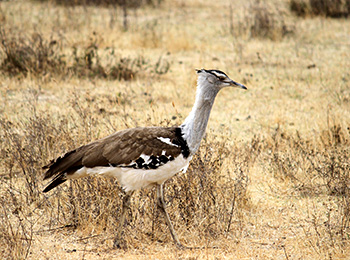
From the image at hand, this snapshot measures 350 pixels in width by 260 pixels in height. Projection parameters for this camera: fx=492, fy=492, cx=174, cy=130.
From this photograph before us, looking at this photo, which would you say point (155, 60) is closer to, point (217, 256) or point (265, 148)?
point (265, 148)

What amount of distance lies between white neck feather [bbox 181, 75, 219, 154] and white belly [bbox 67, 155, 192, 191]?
155 mm

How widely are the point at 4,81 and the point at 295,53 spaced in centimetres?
584

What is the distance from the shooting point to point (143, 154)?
3824 millimetres

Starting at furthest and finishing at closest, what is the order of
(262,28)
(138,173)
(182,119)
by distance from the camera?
1. (262,28)
2. (182,119)
3. (138,173)

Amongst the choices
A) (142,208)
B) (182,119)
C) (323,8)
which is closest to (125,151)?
(142,208)

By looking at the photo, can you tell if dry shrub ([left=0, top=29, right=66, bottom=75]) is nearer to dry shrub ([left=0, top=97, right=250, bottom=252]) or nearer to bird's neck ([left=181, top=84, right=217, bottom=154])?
dry shrub ([left=0, top=97, right=250, bottom=252])

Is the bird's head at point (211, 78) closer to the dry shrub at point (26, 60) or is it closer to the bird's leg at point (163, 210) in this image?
the bird's leg at point (163, 210)

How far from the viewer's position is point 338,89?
8.12 metres

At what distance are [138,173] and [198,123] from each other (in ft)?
2.02

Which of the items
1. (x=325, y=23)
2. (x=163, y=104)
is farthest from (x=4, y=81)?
(x=325, y=23)

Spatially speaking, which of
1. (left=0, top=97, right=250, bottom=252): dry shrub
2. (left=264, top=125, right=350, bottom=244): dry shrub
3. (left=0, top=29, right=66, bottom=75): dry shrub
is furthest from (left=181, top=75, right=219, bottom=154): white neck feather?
(left=0, top=29, right=66, bottom=75): dry shrub

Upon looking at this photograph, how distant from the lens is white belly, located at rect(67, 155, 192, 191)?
12.5 ft

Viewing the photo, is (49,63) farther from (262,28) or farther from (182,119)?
(262,28)

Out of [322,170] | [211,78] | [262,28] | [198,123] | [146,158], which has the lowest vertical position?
[322,170]
